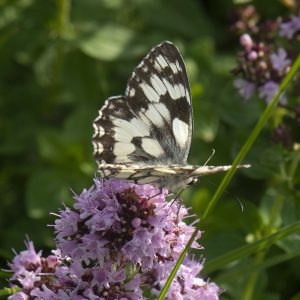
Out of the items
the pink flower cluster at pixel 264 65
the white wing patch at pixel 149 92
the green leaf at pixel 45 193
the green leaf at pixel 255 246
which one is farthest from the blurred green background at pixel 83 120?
the white wing patch at pixel 149 92

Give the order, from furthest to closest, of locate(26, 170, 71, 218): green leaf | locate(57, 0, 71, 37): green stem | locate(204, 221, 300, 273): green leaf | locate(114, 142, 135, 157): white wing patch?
locate(57, 0, 71, 37): green stem < locate(26, 170, 71, 218): green leaf < locate(204, 221, 300, 273): green leaf < locate(114, 142, 135, 157): white wing patch

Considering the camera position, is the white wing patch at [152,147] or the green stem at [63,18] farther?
the green stem at [63,18]

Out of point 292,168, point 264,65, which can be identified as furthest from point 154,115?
point 292,168

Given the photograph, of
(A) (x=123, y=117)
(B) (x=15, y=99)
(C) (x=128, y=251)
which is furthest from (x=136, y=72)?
(B) (x=15, y=99)

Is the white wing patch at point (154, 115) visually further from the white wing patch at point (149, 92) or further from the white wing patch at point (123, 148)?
the white wing patch at point (123, 148)

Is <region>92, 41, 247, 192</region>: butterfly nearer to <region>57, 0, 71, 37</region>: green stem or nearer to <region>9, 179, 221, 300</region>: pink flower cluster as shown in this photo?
<region>9, 179, 221, 300</region>: pink flower cluster

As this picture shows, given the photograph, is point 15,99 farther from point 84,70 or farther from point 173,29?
point 173,29

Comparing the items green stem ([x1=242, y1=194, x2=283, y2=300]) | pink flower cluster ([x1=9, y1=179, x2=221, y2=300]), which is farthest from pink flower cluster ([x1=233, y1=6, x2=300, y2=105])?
pink flower cluster ([x1=9, y1=179, x2=221, y2=300])
